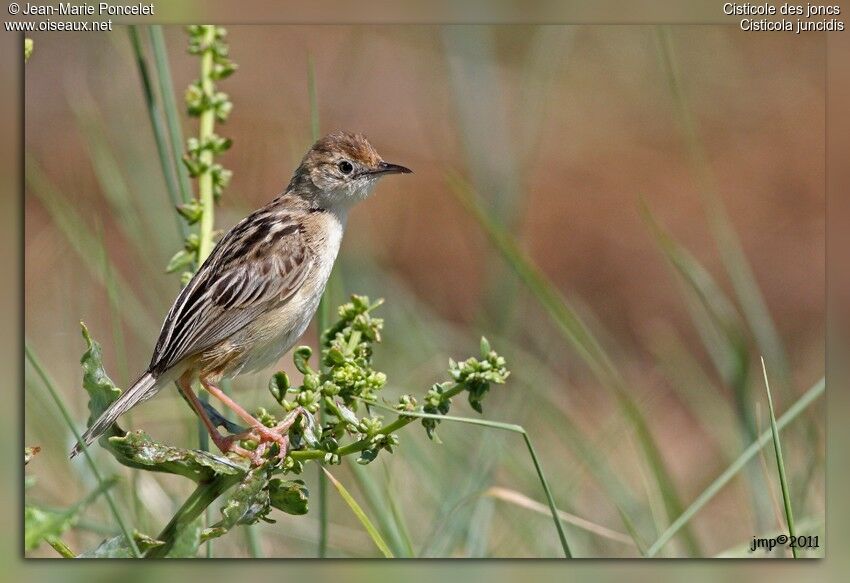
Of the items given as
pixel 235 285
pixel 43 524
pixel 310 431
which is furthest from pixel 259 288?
pixel 43 524

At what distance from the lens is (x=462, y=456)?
13.0 feet

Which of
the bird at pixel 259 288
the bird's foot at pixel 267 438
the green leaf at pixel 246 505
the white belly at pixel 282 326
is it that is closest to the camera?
the green leaf at pixel 246 505

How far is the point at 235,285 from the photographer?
366 centimetres

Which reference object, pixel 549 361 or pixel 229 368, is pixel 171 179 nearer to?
pixel 229 368

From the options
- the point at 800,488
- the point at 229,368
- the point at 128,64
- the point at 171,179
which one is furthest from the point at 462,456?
the point at 128,64

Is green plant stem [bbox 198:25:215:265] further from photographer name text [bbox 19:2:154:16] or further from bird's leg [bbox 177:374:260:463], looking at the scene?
bird's leg [bbox 177:374:260:463]

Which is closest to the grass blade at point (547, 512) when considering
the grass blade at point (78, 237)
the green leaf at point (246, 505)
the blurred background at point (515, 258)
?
the blurred background at point (515, 258)

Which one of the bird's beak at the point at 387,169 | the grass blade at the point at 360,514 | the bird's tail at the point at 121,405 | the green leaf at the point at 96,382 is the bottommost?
the grass blade at the point at 360,514

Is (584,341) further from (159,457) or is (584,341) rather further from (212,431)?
(159,457)

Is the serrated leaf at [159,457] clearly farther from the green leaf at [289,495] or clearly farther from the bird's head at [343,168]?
the bird's head at [343,168]

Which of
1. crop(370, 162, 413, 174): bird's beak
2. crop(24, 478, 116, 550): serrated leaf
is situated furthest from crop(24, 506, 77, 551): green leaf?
crop(370, 162, 413, 174): bird's beak

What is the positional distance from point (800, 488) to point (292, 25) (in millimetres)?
2495

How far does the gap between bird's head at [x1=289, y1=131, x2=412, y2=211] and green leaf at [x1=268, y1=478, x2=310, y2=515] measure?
1.52 meters

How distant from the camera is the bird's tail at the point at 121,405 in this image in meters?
2.98
